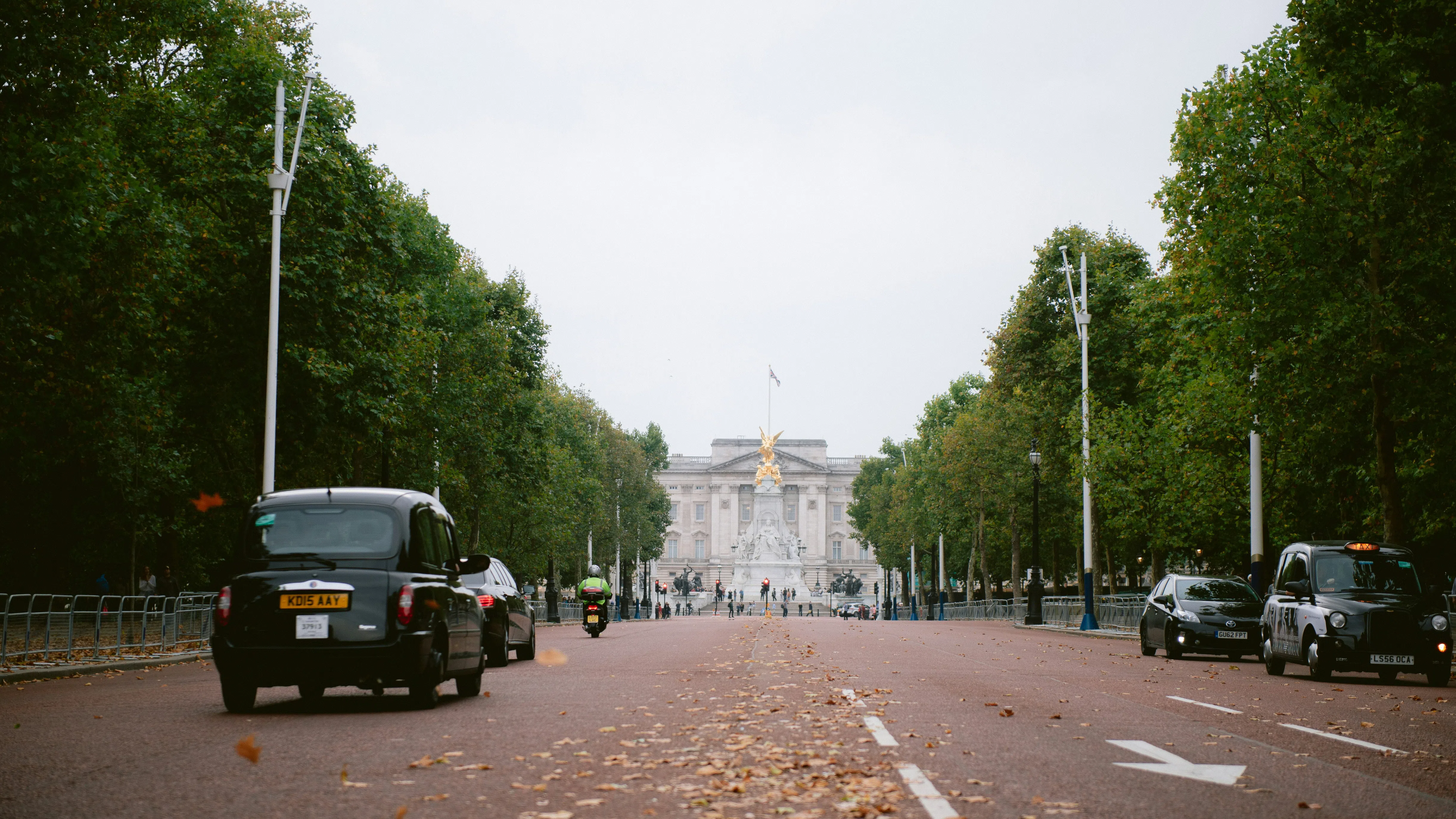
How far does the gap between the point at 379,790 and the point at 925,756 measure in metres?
3.57

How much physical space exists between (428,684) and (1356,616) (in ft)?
42.6

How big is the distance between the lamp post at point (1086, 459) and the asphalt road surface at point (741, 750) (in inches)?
998

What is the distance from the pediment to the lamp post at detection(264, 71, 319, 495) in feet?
462

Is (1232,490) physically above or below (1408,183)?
below

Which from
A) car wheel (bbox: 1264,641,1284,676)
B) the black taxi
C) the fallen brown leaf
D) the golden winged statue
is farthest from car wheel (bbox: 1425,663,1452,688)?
the golden winged statue

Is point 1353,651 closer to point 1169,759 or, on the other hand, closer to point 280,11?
point 1169,759

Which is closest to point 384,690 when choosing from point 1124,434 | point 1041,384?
point 1124,434

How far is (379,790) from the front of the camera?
7535mm

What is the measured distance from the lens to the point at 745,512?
561 ft

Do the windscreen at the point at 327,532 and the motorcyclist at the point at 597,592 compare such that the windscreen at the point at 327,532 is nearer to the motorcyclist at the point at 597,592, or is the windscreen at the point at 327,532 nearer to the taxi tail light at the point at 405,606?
the taxi tail light at the point at 405,606

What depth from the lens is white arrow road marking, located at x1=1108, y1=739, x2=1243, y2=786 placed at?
8422 millimetres

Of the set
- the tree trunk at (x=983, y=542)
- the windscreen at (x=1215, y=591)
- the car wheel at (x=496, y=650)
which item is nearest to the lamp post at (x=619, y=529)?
the tree trunk at (x=983, y=542)

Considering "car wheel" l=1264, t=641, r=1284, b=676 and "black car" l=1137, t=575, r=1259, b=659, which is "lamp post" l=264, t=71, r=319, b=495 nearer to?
"black car" l=1137, t=575, r=1259, b=659

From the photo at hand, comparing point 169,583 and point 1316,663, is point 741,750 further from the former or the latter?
point 169,583
